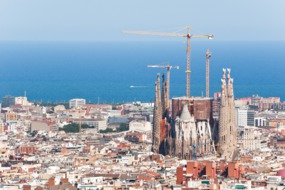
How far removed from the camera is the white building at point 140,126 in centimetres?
8769

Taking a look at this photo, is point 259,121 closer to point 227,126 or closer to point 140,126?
point 140,126

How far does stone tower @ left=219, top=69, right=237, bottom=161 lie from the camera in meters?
65.9

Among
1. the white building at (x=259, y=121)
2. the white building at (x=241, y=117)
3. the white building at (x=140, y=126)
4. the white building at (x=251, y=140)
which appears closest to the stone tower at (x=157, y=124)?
the white building at (x=251, y=140)

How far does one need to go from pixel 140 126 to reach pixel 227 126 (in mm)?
22105

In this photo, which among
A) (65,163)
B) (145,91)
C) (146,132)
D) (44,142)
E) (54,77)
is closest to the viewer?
(65,163)

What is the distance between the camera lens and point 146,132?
3344 inches

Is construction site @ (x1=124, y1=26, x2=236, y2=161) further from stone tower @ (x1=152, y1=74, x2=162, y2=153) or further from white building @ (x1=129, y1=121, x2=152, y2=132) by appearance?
white building @ (x1=129, y1=121, x2=152, y2=132)

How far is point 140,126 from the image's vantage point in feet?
291

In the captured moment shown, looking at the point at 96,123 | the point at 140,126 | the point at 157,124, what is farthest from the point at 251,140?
the point at 96,123

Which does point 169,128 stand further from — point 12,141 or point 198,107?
point 12,141

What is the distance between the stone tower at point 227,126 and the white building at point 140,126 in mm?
19593

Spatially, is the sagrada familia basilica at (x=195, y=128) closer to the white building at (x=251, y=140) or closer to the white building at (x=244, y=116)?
the white building at (x=251, y=140)

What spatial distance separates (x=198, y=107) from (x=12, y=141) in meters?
14.3

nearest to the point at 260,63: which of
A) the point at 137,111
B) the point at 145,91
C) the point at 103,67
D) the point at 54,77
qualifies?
the point at 103,67
